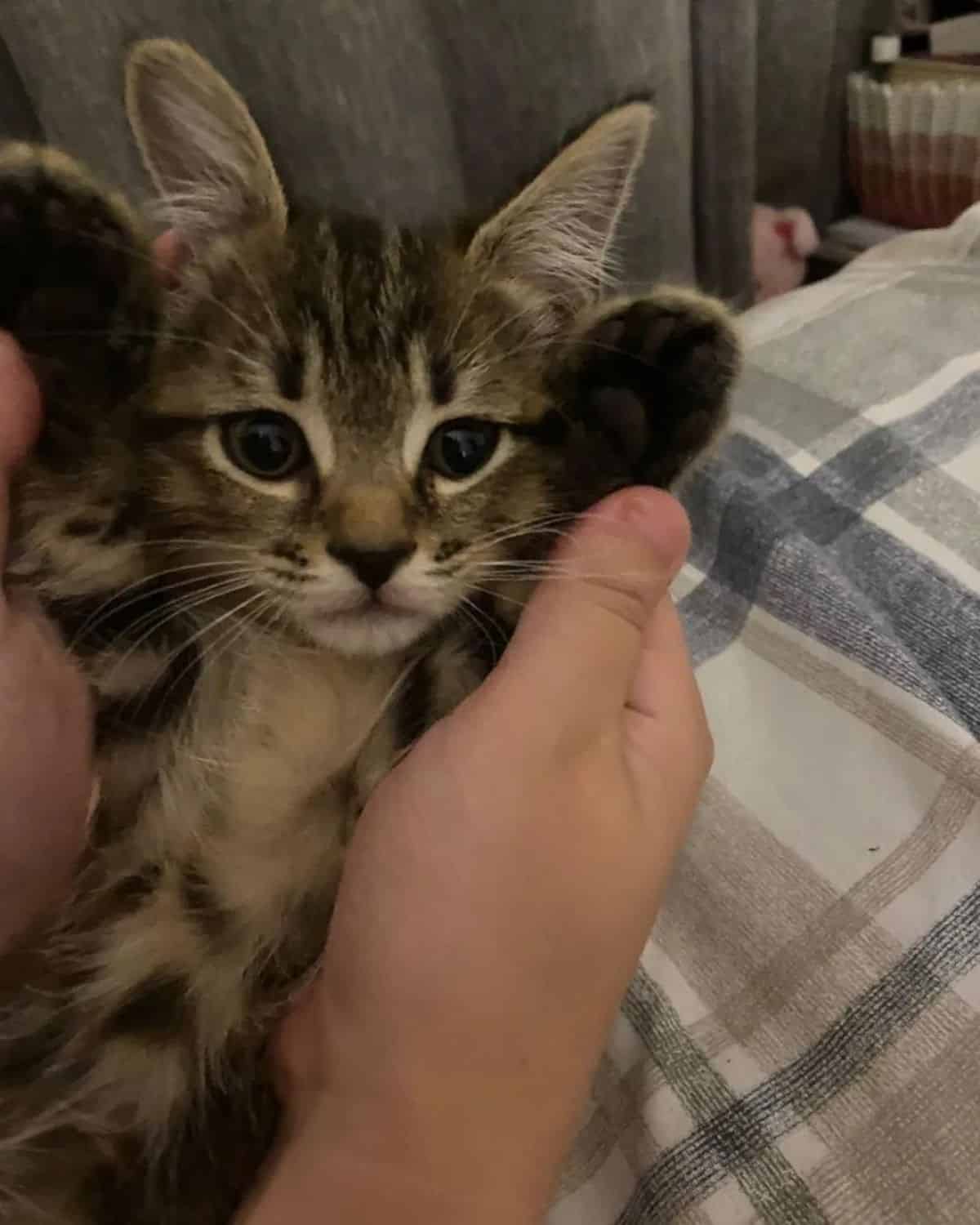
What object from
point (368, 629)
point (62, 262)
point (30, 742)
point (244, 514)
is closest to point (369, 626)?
point (368, 629)

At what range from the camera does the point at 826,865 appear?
2.79ft

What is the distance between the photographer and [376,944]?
0.68m

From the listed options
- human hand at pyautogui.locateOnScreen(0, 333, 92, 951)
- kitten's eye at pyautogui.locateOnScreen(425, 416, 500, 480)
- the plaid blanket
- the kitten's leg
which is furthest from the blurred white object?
human hand at pyautogui.locateOnScreen(0, 333, 92, 951)

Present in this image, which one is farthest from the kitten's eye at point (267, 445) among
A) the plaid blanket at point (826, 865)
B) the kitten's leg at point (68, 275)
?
the plaid blanket at point (826, 865)

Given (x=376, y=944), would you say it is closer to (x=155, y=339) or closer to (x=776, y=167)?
(x=155, y=339)

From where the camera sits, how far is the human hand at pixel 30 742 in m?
0.74

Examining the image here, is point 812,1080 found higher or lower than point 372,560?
lower

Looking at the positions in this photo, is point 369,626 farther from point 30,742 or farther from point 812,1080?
point 812,1080

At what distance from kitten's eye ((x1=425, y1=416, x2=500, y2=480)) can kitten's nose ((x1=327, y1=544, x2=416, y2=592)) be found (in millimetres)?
99

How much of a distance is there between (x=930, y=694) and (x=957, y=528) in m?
0.19

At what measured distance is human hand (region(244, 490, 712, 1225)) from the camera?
2.14 feet

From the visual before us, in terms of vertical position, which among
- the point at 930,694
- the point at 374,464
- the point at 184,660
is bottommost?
the point at 930,694

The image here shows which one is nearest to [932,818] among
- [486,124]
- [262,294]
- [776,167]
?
[262,294]

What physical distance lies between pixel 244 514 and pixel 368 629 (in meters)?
0.12
